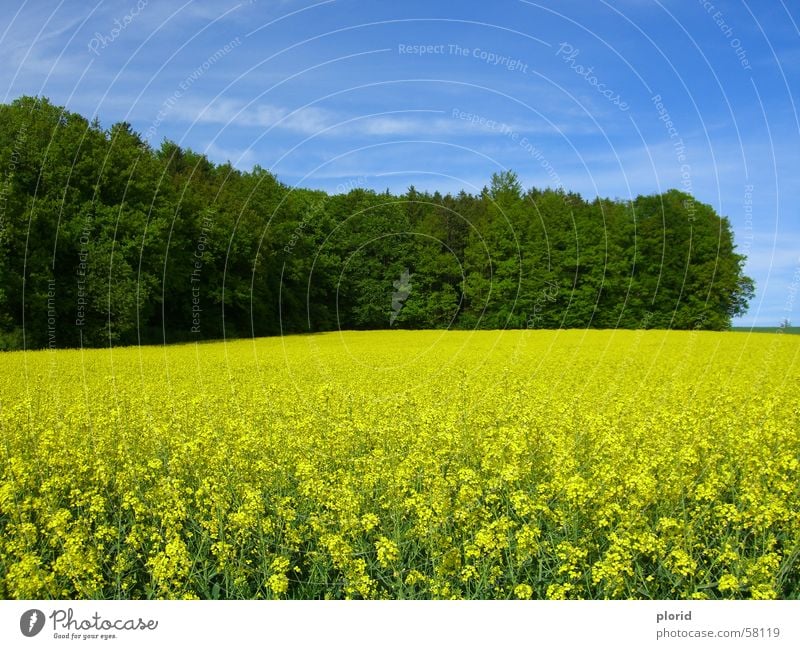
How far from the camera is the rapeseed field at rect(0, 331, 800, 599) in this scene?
24.6 feet

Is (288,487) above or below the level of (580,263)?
below

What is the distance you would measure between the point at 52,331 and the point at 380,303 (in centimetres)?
3175

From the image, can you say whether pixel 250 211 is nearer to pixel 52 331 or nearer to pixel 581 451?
pixel 52 331

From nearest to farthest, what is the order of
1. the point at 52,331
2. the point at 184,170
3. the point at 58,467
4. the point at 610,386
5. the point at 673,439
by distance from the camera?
the point at 58,467 → the point at 673,439 → the point at 610,386 → the point at 52,331 → the point at 184,170

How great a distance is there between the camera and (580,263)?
7281 cm

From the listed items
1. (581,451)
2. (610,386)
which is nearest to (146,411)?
(581,451)
